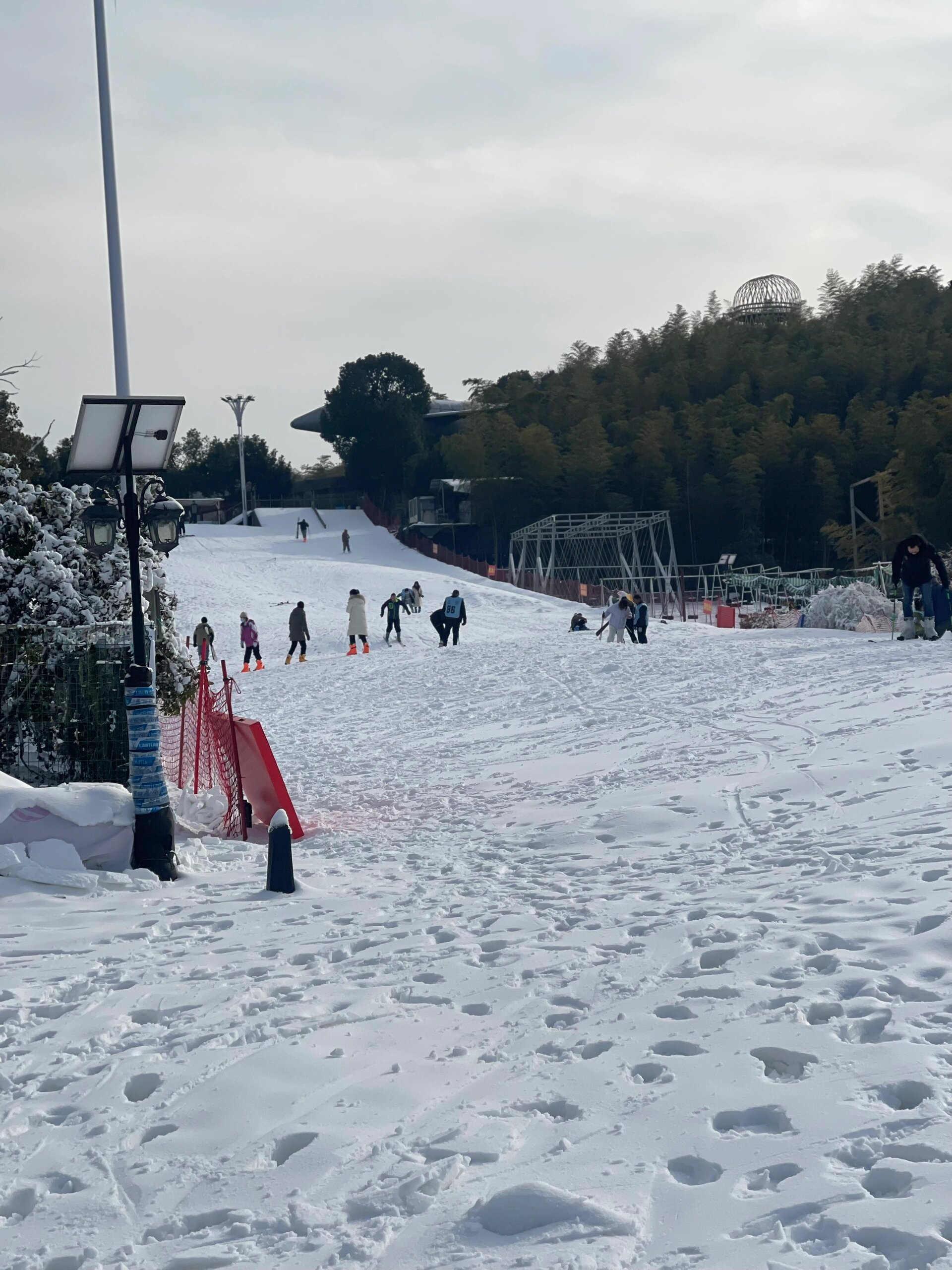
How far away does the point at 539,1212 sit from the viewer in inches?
121

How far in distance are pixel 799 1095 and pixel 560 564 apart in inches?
1996

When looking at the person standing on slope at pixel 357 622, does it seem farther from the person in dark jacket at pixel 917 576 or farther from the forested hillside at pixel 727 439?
the forested hillside at pixel 727 439

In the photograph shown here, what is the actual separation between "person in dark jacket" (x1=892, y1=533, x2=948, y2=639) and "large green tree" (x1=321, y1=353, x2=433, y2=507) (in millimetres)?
60884

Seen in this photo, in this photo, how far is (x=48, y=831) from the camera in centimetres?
721

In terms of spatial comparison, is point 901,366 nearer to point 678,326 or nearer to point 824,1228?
point 678,326

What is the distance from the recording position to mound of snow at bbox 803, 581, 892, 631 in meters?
24.1

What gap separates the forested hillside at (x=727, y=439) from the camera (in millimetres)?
61781

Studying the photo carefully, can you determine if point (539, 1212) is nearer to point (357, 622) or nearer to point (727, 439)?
point (357, 622)

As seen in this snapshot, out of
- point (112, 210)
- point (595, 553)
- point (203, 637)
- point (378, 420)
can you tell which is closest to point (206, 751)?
point (112, 210)

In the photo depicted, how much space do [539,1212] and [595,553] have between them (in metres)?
53.1

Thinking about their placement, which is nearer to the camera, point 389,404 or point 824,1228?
point 824,1228

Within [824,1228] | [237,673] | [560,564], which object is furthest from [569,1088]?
[560,564]

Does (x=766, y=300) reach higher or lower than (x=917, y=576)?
higher

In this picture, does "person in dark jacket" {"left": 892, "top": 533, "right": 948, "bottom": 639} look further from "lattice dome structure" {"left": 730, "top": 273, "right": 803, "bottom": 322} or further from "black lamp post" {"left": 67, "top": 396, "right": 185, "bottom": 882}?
"lattice dome structure" {"left": 730, "top": 273, "right": 803, "bottom": 322}
